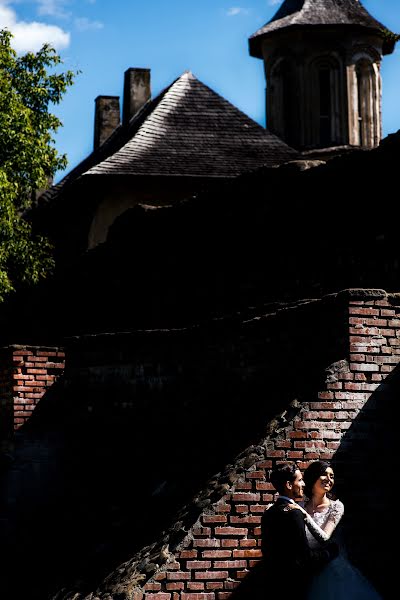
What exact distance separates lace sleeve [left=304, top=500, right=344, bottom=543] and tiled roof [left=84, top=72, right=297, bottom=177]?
64.7 feet

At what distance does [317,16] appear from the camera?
1521 inches

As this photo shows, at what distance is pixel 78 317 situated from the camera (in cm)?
1795

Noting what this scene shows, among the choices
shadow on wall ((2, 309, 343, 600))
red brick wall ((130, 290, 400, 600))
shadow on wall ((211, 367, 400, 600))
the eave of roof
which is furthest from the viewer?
the eave of roof

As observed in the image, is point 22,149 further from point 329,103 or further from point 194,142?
point 329,103

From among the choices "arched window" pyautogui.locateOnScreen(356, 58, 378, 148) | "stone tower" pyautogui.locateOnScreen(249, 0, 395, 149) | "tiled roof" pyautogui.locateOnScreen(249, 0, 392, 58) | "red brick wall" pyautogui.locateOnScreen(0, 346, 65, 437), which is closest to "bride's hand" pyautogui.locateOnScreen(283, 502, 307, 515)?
"red brick wall" pyautogui.locateOnScreen(0, 346, 65, 437)

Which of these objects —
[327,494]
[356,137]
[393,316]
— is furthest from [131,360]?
[356,137]

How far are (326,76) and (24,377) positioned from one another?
2905 centimetres

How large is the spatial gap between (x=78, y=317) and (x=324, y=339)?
31.3 ft

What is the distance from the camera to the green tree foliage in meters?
17.8

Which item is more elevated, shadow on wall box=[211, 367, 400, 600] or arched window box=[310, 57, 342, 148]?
arched window box=[310, 57, 342, 148]

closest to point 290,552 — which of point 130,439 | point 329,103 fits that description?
point 130,439

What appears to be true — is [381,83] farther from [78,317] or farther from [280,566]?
[280,566]

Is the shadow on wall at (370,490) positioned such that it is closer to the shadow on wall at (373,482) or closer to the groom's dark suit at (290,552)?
the shadow on wall at (373,482)

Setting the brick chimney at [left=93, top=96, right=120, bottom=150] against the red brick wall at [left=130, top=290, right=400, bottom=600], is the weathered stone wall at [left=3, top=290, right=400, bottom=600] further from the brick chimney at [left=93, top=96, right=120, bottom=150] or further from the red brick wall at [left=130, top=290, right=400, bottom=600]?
the brick chimney at [left=93, top=96, right=120, bottom=150]
